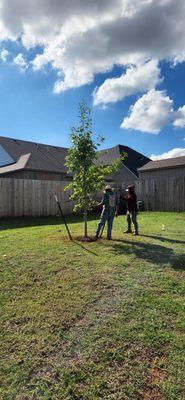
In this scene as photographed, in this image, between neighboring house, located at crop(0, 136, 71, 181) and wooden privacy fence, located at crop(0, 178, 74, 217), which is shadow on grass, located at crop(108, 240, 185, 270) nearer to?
wooden privacy fence, located at crop(0, 178, 74, 217)

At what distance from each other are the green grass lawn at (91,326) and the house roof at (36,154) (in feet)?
54.5

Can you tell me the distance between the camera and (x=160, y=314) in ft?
14.6

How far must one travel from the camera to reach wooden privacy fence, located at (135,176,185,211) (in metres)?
18.7

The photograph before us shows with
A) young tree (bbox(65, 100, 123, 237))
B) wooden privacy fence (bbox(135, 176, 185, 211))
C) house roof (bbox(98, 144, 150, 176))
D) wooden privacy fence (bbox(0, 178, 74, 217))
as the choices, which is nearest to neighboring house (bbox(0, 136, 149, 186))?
house roof (bbox(98, 144, 150, 176))

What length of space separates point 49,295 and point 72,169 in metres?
4.83

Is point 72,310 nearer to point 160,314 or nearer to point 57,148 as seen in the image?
point 160,314

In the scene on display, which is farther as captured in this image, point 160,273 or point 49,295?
point 160,273

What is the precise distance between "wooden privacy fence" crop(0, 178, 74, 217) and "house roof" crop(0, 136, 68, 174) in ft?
19.9

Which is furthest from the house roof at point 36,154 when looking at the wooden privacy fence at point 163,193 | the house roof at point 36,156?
the wooden privacy fence at point 163,193

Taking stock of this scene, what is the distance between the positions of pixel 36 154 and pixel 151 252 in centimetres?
2031

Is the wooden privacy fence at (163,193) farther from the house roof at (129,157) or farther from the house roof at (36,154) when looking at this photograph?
the house roof at (129,157)

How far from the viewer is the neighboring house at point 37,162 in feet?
74.8

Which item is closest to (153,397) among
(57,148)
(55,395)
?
(55,395)

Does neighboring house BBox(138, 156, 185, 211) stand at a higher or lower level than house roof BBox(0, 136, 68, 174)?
lower
